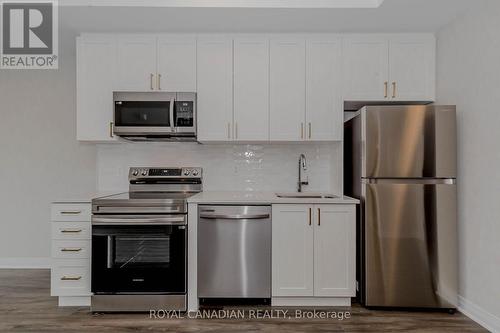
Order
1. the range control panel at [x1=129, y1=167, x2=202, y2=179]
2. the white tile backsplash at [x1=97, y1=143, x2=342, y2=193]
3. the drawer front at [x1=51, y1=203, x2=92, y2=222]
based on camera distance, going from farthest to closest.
A: 1. the white tile backsplash at [x1=97, y1=143, x2=342, y2=193]
2. the range control panel at [x1=129, y1=167, x2=202, y2=179]
3. the drawer front at [x1=51, y1=203, x2=92, y2=222]

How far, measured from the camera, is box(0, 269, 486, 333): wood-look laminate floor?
2543mm

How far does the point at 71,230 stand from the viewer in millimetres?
2881

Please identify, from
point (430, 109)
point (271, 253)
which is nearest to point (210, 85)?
point (271, 253)

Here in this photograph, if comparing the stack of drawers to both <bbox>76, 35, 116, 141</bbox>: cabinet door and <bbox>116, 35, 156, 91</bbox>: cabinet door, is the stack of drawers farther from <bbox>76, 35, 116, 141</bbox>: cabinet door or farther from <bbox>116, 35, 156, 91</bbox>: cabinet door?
<bbox>116, 35, 156, 91</bbox>: cabinet door

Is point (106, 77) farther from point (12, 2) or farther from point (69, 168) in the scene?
point (69, 168)

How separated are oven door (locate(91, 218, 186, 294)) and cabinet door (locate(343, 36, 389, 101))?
6.72 ft

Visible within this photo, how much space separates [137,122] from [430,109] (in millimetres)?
2517

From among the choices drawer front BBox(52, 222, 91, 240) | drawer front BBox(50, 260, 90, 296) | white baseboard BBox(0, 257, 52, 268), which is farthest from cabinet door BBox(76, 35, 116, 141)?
white baseboard BBox(0, 257, 52, 268)

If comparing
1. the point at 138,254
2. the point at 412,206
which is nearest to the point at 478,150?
the point at 412,206

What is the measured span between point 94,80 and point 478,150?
11.1 feet

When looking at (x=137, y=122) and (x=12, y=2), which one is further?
(x=137, y=122)

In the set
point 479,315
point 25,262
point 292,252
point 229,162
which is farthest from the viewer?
point 25,262

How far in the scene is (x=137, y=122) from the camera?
3.19 metres

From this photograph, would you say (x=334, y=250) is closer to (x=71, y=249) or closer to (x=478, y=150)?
(x=478, y=150)
